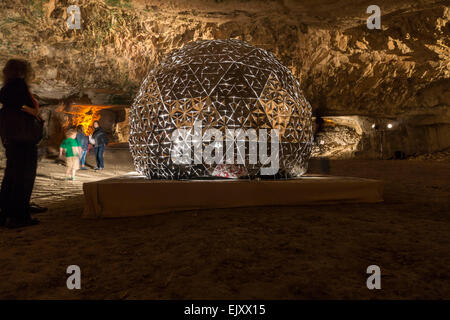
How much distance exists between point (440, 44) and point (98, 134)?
10.6 m

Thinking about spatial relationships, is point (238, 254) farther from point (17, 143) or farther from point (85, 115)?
point (85, 115)

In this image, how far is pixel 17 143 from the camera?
2490 mm

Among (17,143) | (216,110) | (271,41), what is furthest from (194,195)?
(271,41)

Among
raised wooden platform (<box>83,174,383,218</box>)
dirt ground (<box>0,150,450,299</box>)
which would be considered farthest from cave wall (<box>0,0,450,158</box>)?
dirt ground (<box>0,150,450,299</box>)

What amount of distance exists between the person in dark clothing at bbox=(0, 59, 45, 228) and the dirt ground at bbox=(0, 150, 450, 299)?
240 mm

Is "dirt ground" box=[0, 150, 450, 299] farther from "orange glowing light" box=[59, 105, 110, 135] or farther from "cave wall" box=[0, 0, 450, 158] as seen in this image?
"orange glowing light" box=[59, 105, 110, 135]

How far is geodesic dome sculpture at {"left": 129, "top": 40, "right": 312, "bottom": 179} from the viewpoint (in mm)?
2760

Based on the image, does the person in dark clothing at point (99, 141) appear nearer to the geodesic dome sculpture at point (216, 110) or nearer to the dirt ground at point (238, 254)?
the geodesic dome sculpture at point (216, 110)

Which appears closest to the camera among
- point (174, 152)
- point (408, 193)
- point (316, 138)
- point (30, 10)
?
point (174, 152)

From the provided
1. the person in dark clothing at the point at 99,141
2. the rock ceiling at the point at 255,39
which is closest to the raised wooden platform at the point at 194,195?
the rock ceiling at the point at 255,39

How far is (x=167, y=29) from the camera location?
6.79 metres

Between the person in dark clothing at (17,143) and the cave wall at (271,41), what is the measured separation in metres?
4.07

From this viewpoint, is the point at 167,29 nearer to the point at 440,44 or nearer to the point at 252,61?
the point at 252,61
